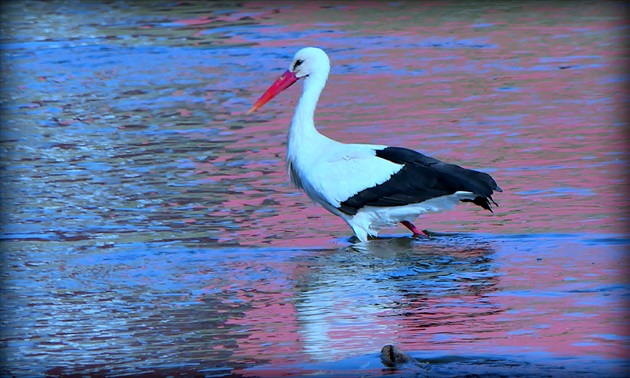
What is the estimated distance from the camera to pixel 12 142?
12703 mm

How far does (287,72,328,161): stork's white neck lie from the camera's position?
930 centimetres

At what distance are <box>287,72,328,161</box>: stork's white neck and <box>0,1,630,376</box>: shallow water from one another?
1.92 feet

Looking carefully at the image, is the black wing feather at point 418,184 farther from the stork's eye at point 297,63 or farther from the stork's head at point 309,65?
the stork's eye at point 297,63

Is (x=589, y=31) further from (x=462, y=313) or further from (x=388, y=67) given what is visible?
(x=462, y=313)

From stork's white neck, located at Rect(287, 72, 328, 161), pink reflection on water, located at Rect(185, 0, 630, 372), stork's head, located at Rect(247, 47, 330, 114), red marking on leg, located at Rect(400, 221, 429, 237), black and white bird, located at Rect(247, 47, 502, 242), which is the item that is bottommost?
red marking on leg, located at Rect(400, 221, 429, 237)

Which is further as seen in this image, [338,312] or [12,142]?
→ [12,142]

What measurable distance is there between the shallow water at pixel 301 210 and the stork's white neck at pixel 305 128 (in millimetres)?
584

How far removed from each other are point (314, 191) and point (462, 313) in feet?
7.76

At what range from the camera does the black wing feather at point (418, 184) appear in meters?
8.61

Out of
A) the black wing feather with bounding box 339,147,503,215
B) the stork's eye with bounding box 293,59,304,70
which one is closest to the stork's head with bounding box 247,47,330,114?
the stork's eye with bounding box 293,59,304,70

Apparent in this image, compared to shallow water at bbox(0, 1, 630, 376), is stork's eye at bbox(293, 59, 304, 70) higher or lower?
higher

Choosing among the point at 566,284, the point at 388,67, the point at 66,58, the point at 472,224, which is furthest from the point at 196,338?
the point at 66,58

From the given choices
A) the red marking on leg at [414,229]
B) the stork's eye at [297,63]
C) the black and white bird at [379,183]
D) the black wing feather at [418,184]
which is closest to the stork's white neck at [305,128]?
the black and white bird at [379,183]

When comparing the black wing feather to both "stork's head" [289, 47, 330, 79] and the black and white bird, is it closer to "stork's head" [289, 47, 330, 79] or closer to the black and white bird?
the black and white bird
